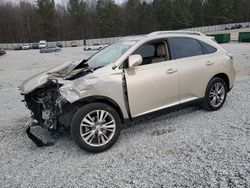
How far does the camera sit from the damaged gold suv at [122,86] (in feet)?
11.1

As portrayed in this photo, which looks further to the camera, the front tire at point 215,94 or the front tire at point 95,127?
the front tire at point 215,94

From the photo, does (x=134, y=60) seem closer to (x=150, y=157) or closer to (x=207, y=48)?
(x=150, y=157)

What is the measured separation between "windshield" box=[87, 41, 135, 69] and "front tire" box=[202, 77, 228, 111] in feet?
6.03

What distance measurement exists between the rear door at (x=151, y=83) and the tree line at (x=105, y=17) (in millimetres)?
71182

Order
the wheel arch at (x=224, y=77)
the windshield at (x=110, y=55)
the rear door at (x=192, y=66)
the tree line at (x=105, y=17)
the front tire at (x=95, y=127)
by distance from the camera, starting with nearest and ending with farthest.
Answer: the front tire at (x=95, y=127) → the windshield at (x=110, y=55) → the rear door at (x=192, y=66) → the wheel arch at (x=224, y=77) → the tree line at (x=105, y=17)

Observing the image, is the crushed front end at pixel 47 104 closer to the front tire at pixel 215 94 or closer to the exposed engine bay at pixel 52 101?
the exposed engine bay at pixel 52 101

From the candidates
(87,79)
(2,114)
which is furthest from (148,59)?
(2,114)

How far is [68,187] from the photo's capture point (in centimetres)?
278

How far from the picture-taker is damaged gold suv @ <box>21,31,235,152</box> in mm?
3391

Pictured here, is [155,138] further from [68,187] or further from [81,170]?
[68,187]

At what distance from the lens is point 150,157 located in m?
3.27

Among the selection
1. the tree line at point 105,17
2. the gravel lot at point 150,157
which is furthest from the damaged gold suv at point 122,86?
the tree line at point 105,17

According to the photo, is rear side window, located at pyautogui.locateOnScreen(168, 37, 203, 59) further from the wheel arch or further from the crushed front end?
the crushed front end

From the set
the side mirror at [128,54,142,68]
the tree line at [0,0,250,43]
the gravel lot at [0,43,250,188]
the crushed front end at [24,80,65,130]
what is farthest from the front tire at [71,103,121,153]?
the tree line at [0,0,250,43]
